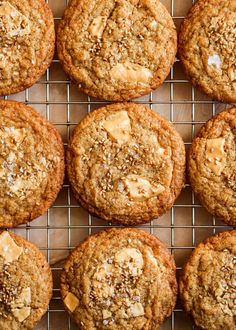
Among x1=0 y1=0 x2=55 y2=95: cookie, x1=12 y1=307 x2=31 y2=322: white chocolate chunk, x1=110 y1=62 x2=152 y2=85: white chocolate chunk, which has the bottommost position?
x1=12 y1=307 x2=31 y2=322: white chocolate chunk

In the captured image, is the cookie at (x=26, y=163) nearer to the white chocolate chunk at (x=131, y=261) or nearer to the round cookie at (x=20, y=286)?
the round cookie at (x=20, y=286)

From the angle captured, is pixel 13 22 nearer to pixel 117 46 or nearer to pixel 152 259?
pixel 117 46

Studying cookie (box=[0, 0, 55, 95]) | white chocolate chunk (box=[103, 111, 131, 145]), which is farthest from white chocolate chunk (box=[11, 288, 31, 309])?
cookie (box=[0, 0, 55, 95])

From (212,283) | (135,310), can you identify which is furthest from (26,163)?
(212,283)

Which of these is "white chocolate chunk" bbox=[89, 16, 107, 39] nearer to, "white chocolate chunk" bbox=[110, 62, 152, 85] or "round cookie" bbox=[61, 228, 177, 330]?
"white chocolate chunk" bbox=[110, 62, 152, 85]

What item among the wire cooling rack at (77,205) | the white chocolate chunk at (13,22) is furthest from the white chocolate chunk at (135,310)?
the white chocolate chunk at (13,22)

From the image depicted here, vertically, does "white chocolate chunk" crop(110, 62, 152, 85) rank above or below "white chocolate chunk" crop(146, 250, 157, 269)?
above

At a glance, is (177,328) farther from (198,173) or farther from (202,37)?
(202,37)
